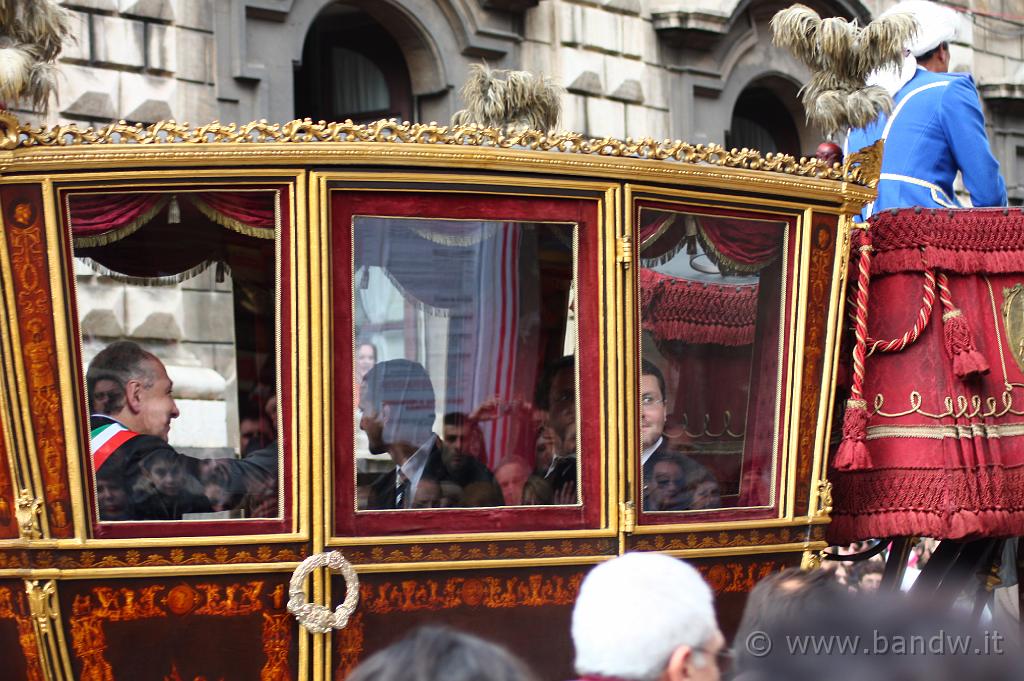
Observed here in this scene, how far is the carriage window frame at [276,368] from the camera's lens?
4320 millimetres

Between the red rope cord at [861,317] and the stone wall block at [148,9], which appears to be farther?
the stone wall block at [148,9]

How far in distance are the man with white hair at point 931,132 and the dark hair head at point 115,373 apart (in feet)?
9.02

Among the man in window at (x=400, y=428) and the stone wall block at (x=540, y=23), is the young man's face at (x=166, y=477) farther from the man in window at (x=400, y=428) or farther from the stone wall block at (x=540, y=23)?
the stone wall block at (x=540, y=23)

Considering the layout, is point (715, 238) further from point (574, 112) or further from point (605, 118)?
point (605, 118)

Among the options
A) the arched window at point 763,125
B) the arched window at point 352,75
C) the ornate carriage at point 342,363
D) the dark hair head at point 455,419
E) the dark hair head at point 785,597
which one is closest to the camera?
the dark hair head at point 785,597

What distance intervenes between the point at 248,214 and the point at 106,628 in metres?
1.27

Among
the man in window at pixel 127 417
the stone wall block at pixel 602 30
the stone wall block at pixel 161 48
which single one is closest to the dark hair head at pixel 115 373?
the man in window at pixel 127 417

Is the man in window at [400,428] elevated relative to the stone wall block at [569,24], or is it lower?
lower

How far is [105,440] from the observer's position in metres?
4.40

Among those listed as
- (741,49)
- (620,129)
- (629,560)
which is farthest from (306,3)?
(629,560)

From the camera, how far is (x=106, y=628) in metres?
4.24

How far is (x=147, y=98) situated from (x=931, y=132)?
4992 millimetres

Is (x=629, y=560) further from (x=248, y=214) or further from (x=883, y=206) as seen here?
(x=883, y=206)

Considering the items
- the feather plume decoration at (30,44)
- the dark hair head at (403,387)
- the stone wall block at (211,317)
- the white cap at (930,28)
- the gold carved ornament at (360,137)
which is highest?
the white cap at (930,28)
